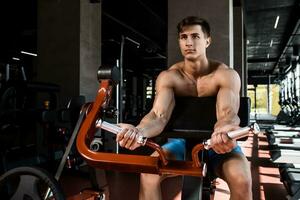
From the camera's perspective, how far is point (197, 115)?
5.25 ft

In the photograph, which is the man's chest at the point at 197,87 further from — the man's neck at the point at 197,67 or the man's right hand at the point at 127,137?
the man's right hand at the point at 127,137

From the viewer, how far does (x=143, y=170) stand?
114 cm

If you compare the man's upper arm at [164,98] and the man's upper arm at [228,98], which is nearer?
the man's upper arm at [228,98]

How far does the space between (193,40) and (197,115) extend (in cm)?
37

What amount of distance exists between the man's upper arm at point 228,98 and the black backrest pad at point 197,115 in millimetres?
67

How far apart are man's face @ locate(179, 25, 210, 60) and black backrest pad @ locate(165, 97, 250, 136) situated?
0.75ft

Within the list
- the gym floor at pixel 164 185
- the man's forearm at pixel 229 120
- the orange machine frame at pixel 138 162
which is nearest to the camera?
the orange machine frame at pixel 138 162

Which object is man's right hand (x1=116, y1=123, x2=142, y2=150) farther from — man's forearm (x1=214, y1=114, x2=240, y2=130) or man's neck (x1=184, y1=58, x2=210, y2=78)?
man's neck (x1=184, y1=58, x2=210, y2=78)

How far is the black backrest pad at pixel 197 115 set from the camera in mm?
1593

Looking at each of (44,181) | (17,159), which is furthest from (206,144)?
(17,159)

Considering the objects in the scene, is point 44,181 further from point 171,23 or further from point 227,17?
point 227,17

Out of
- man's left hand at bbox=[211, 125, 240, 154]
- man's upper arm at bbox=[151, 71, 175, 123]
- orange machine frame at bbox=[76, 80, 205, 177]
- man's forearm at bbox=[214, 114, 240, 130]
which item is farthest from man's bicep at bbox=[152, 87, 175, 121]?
man's left hand at bbox=[211, 125, 240, 154]

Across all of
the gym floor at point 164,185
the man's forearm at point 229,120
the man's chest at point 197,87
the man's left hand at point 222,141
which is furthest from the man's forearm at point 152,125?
the gym floor at point 164,185

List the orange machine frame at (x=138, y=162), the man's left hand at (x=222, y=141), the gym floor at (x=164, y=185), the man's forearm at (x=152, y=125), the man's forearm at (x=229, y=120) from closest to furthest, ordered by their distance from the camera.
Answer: the man's left hand at (x=222, y=141), the orange machine frame at (x=138, y=162), the man's forearm at (x=229, y=120), the man's forearm at (x=152, y=125), the gym floor at (x=164, y=185)
